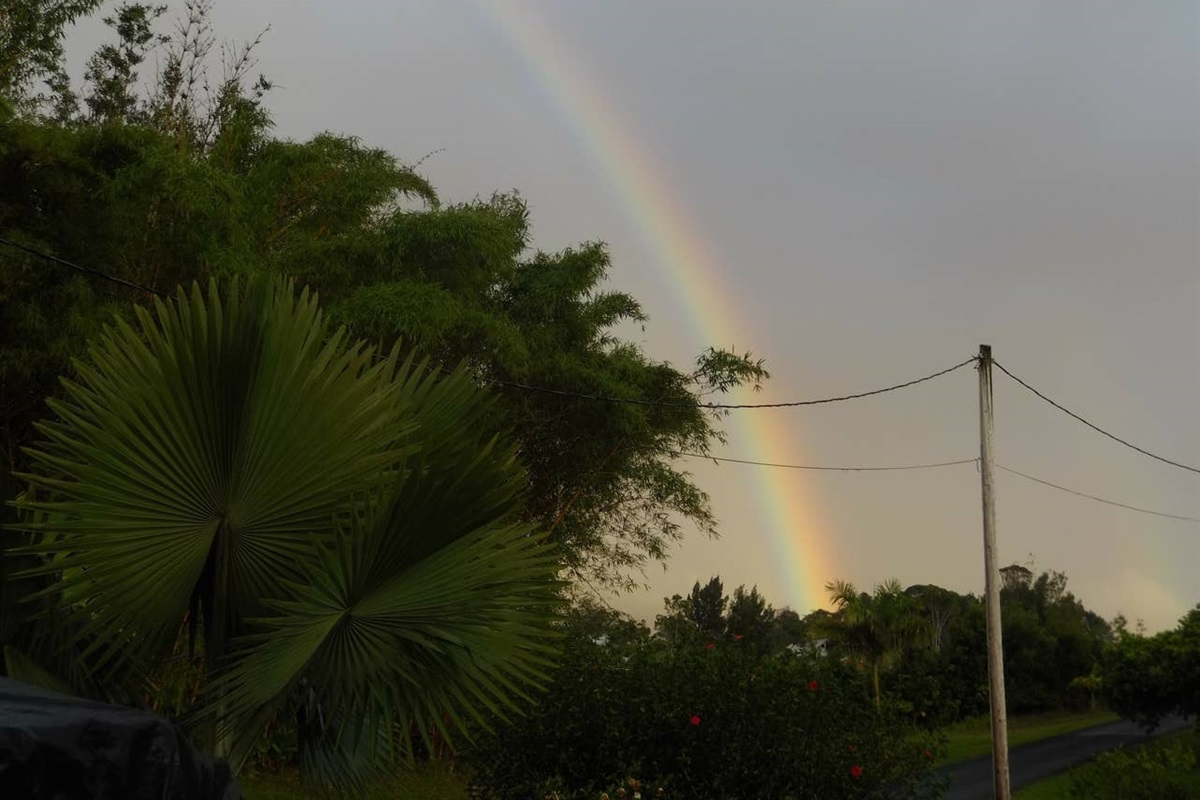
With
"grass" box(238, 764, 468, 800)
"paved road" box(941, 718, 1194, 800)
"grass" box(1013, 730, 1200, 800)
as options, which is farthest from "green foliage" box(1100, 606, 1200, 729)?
"grass" box(238, 764, 468, 800)

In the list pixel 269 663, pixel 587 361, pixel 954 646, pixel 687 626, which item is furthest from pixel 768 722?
pixel 954 646

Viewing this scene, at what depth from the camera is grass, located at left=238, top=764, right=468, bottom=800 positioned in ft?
50.6

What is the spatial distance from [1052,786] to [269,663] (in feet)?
68.1

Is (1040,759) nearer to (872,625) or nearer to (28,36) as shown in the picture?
(872,625)

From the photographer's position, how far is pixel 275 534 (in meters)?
6.97

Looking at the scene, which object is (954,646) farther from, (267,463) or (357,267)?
(267,463)

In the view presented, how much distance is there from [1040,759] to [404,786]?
19228mm

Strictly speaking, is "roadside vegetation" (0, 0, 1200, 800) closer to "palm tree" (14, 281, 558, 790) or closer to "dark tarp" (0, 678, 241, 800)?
"palm tree" (14, 281, 558, 790)

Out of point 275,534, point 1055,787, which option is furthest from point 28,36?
point 1055,787

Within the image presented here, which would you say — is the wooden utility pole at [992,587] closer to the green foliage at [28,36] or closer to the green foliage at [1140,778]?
the green foliage at [1140,778]

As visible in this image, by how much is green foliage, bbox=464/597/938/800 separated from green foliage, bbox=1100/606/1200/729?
20.9 meters

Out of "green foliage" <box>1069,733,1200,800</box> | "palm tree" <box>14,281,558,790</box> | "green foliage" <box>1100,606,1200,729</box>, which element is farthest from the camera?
"green foliage" <box>1100,606,1200,729</box>

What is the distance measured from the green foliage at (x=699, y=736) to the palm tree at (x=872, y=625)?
104 ft

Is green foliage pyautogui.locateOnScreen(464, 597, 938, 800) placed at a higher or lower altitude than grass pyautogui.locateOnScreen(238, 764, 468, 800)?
higher
